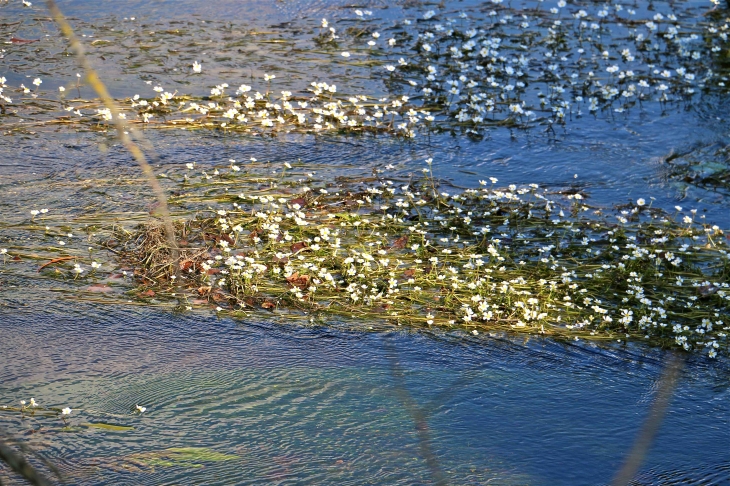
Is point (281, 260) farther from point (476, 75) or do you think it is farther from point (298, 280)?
point (476, 75)

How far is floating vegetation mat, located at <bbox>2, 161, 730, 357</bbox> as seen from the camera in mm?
4547

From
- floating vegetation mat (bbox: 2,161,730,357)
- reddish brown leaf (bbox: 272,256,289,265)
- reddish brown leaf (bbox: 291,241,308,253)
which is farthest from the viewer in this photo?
reddish brown leaf (bbox: 291,241,308,253)

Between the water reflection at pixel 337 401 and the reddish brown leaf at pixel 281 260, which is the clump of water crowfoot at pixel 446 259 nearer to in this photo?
the reddish brown leaf at pixel 281 260

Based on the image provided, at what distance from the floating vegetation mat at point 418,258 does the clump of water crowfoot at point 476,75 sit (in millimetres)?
1014

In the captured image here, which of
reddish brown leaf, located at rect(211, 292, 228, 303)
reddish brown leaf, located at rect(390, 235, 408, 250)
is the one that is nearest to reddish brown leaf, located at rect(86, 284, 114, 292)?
reddish brown leaf, located at rect(211, 292, 228, 303)

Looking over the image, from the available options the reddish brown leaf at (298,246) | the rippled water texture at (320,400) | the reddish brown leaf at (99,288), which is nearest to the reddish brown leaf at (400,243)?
the reddish brown leaf at (298,246)

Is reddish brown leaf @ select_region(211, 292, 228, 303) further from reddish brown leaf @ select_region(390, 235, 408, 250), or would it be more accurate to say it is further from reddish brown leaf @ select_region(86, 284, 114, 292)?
reddish brown leaf @ select_region(390, 235, 408, 250)

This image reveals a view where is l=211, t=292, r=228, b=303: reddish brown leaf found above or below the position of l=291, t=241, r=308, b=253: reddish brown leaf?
below

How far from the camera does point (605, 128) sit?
7.00 metres

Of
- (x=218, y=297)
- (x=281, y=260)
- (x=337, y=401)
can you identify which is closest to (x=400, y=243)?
(x=281, y=260)

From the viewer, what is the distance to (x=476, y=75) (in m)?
7.75

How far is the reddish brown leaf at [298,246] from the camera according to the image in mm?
5043

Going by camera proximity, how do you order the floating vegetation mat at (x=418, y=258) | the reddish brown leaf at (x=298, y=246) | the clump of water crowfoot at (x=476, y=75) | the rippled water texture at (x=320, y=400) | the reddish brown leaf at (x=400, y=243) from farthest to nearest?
1. the clump of water crowfoot at (x=476, y=75)
2. the reddish brown leaf at (x=400, y=243)
3. the reddish brown leaf at (x=298, y=246)
4. the floating vegetation mat at (x=418, y=258)
5. the rippled water texture at (x=320, y=400)

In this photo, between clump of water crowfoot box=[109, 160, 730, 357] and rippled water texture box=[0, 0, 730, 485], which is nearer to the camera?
rippled water texture box=[0, 0, 730, 485]
